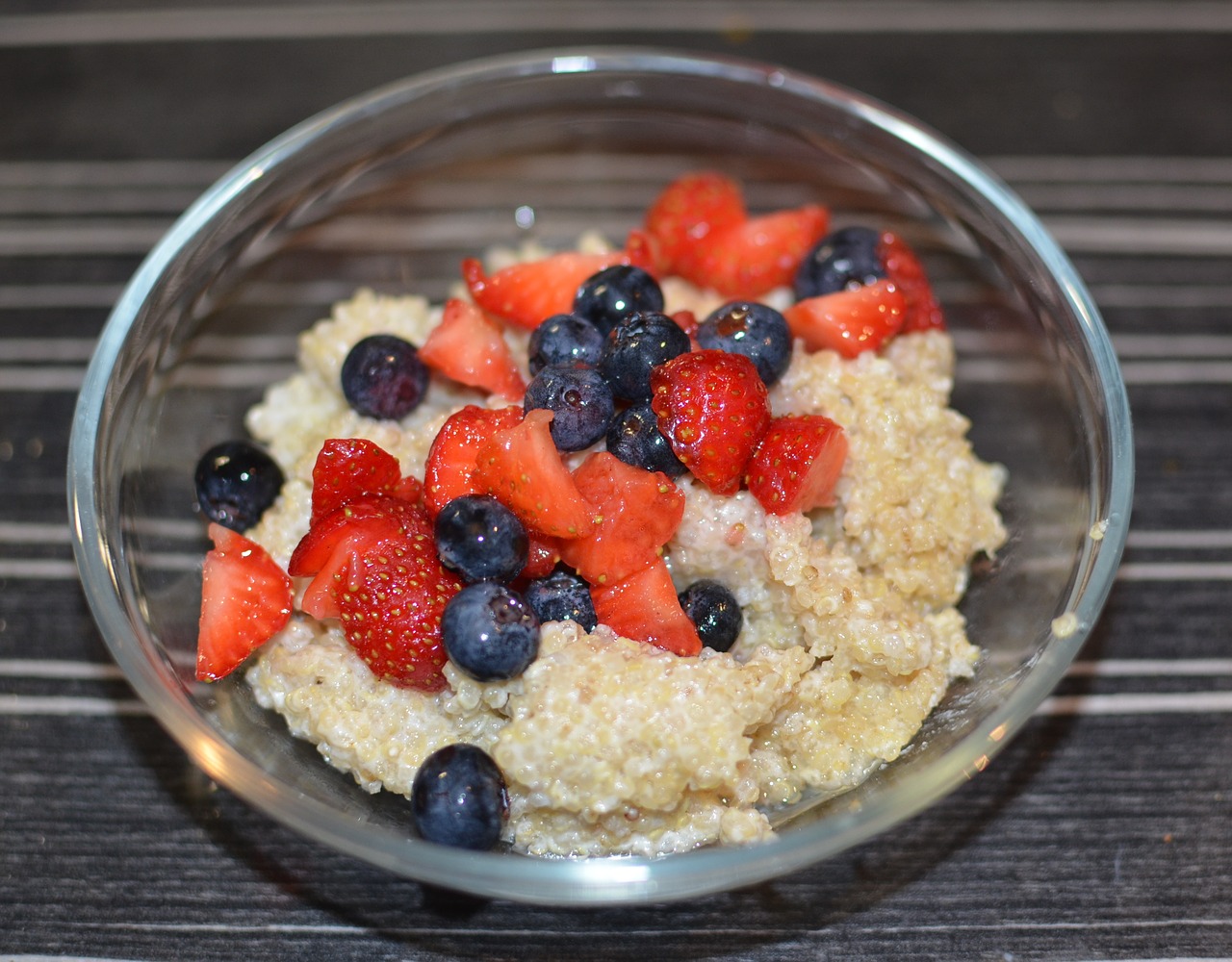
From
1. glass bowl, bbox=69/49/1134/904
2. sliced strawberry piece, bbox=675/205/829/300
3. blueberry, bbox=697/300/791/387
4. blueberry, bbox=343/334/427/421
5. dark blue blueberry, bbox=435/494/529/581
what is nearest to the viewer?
glass bowl, bbox=69/49/1134/904

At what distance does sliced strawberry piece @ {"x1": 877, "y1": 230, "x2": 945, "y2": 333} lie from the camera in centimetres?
231

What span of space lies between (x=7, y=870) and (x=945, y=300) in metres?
2.17

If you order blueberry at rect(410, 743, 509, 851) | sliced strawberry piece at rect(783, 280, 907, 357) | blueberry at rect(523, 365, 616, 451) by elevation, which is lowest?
blueberry at rect(410, 743, 509, 851)

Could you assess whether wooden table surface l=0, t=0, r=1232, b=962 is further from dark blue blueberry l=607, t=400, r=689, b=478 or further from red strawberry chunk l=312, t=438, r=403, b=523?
dark blue blueberry l=607, t=400, r=689, b=478

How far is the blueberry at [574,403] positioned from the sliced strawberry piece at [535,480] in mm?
48

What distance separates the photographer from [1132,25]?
343cm

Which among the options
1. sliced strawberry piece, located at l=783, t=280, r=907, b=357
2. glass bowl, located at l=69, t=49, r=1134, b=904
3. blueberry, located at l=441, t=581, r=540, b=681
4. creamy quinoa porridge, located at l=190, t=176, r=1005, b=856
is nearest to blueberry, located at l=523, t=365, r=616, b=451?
creamy quinoa porridge, located at l=190, t=176, r=1005, b=856

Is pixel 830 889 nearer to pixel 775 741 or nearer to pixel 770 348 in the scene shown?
pixel 775 741

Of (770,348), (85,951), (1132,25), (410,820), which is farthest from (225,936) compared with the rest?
(1132,25)

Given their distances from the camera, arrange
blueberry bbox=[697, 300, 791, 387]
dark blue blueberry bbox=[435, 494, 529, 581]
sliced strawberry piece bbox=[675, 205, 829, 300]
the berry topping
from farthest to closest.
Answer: sliced strawberry piece bbox=[675, 205, 829, 300] < blueberry bbox=[697, 300, 791, 387] < the berry topping < dark blue blueberry bbox=[435, 494, 529, 581]

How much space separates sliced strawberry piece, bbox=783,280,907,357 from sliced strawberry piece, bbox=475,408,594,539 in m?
0.61

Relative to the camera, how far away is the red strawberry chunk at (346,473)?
191 cm

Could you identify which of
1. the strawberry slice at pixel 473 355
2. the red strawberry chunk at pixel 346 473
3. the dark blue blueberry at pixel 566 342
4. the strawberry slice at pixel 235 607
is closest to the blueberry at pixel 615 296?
the dark blue blueberry at pixel 566 342

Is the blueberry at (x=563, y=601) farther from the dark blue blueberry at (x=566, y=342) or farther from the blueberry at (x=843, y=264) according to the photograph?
the blueberry at (x=843, y=264)
